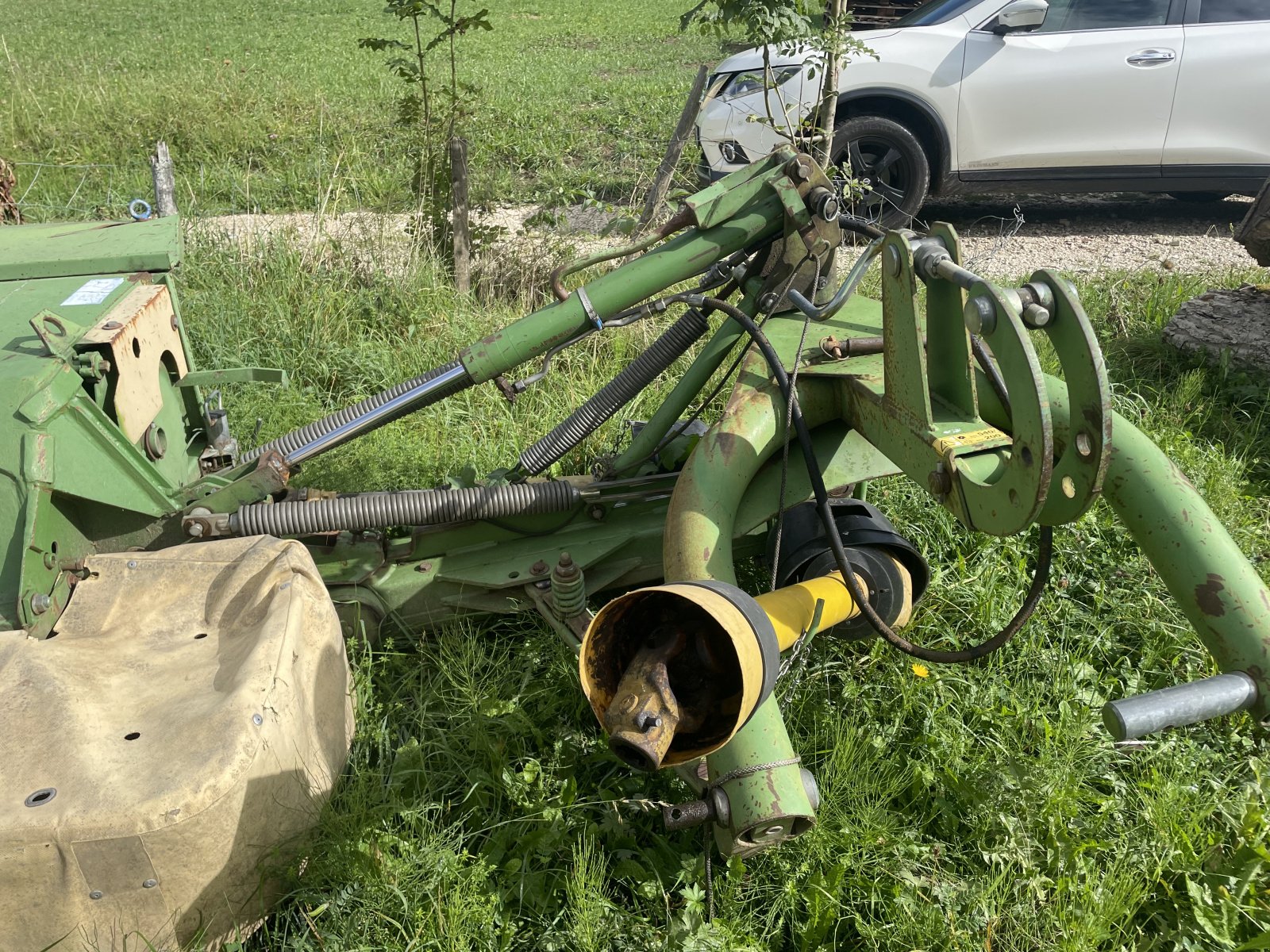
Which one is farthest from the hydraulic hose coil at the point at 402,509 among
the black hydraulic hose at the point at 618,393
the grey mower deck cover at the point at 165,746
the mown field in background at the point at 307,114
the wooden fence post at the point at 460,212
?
the mown field in background at the point at 307,114

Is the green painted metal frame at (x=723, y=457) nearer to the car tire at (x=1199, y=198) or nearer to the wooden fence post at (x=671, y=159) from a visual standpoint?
the wooden fence post at (x=671, y=159)

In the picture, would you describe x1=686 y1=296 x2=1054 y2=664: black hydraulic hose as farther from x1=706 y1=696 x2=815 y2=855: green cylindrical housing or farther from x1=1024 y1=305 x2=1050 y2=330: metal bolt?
x1=1024 y1=305 x2=1050 y2=330: metal bolt

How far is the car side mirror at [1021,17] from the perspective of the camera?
19.1 ft

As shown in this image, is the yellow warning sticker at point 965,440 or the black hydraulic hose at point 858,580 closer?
the yellow warning sticker at point 965,440

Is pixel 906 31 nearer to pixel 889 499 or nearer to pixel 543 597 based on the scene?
pixel 889 499

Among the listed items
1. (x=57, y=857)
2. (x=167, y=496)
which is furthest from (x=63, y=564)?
(x=57, y=857)

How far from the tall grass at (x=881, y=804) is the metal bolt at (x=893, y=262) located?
1.24 meters

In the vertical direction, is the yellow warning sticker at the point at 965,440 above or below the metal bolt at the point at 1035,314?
below

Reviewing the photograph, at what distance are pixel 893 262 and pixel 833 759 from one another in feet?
4.18

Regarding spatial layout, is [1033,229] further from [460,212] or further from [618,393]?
[618,393]

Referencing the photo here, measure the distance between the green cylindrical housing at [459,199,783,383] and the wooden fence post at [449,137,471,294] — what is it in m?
2.76

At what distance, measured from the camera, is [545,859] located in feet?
7.28

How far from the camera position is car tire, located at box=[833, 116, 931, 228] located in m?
6.09

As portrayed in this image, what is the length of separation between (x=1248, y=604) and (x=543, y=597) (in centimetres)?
168
